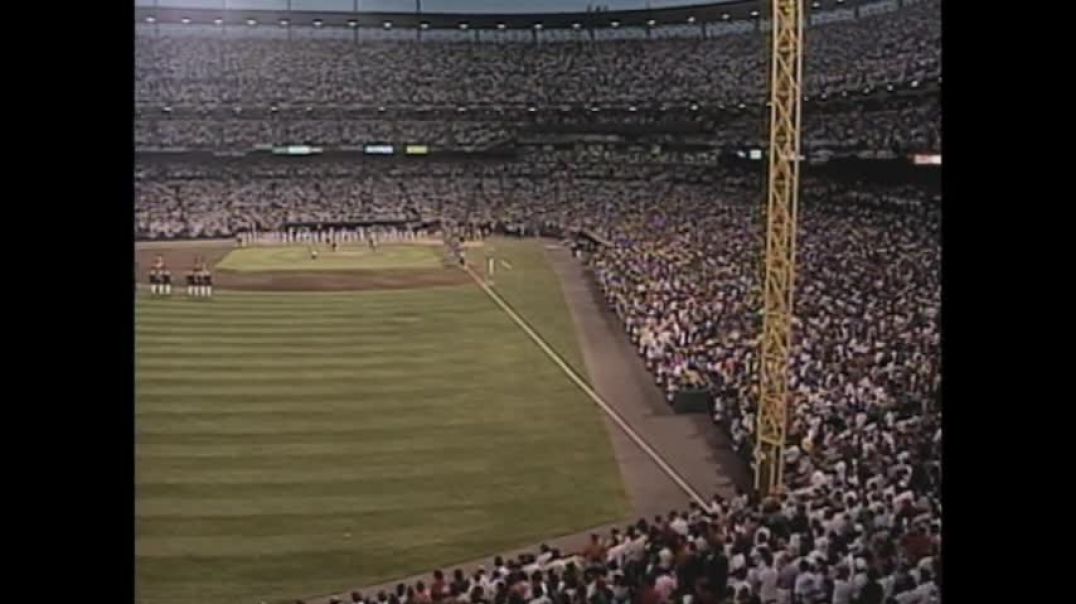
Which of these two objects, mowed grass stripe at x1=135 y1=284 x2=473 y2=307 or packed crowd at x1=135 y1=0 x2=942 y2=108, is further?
mowed grass stripe at x1=135 y1=284 x2=473 y2=307

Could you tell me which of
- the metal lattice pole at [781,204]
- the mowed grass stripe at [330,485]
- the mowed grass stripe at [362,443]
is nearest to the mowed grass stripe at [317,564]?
the mowed grass stripe at [330,485]

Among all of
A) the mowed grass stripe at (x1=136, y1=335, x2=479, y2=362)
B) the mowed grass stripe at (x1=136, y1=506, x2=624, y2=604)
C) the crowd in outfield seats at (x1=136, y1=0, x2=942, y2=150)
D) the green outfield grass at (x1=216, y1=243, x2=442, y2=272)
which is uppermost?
the crowd in outfield seats at (x1=136, y1=0, x2=942, y2=150)

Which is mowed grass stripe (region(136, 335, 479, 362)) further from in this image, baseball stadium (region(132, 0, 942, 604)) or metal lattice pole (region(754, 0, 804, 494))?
metal lattice pole (region(754, 0, 804, 494))

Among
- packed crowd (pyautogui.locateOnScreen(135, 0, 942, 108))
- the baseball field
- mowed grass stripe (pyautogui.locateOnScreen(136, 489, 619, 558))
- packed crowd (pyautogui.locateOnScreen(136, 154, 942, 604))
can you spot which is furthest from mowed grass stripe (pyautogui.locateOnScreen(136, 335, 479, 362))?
packed crowd (pyautogui.locateOnScreen(135, 0, 942, 108))
